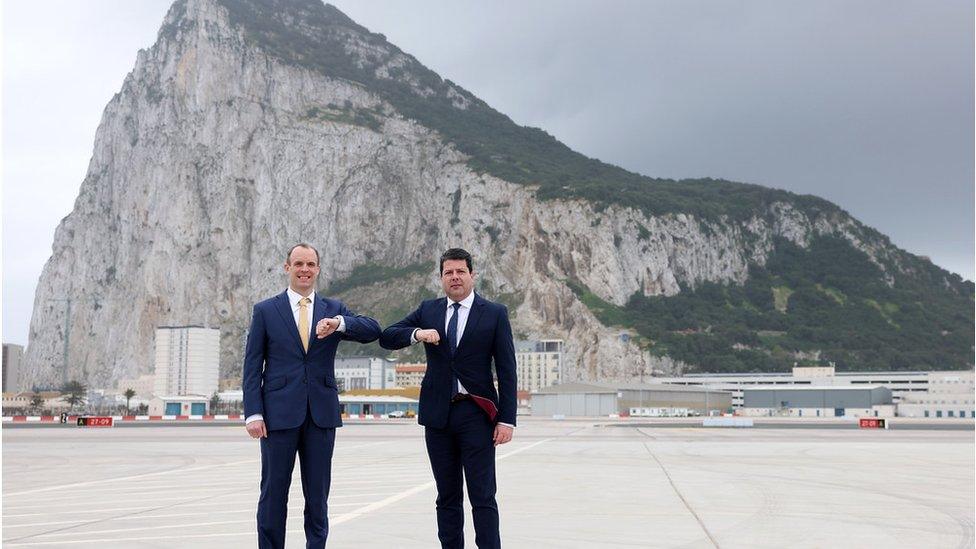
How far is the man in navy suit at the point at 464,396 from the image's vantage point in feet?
20.1

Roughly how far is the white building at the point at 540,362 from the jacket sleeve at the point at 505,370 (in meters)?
143

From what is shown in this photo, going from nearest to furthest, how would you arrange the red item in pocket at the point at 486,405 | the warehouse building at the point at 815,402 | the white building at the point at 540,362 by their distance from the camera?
the red item in pocket at the point at 486,405
the warehouse building at the point at 815,402
the white building at the point at 540,362

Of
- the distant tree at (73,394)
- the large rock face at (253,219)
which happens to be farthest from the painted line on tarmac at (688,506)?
the large rock face at (253,219)

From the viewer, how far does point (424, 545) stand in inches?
288

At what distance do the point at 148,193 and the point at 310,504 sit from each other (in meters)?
184

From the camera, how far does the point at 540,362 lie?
15100cm

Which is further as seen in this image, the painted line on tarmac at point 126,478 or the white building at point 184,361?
the white building at point 184,361

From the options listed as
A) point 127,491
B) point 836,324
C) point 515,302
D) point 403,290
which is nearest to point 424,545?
point 127,491

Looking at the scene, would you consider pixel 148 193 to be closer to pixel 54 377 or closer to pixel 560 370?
pixel 54 377

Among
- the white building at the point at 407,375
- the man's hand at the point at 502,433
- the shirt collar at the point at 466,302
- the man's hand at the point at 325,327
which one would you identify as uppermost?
the shirt collar at the point at 466,302

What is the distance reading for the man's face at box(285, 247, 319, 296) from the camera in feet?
20.3

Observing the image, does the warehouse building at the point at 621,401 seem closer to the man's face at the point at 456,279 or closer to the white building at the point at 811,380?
the white building at the point at 811,380

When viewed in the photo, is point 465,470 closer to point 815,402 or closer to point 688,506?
point 688,506

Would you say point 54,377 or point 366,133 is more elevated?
point 366,133
